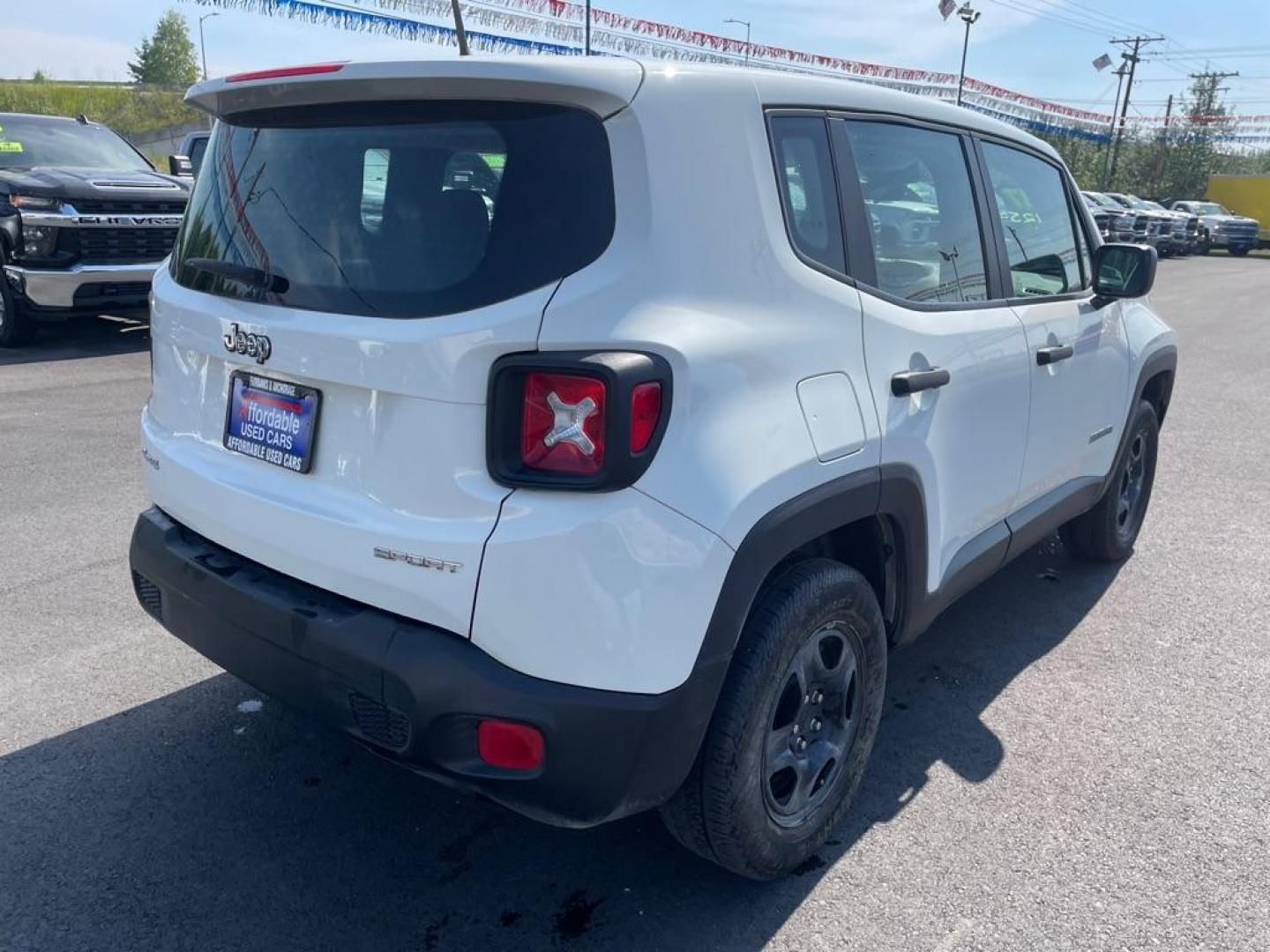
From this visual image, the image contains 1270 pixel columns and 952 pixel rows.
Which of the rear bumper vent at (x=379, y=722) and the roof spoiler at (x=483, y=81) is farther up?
the roof spoiler at (x=483, y=81)

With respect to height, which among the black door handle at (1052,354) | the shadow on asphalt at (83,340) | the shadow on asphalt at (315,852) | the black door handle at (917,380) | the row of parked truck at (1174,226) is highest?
the row of parked truck at (1174,226)

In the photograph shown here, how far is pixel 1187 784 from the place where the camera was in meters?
3.16

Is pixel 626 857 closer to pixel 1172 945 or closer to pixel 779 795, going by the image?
pixel 779 795

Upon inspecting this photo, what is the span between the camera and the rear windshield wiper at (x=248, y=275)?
2.44 meters

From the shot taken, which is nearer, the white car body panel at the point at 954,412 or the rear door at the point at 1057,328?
the white car body panel at the point at 954,412

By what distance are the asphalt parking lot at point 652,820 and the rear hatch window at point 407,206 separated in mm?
1396

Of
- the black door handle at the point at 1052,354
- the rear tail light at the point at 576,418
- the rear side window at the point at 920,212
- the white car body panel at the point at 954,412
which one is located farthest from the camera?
the black door handle at the point at 1052,354

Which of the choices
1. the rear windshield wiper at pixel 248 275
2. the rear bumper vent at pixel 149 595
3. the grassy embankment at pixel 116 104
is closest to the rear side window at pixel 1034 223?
the rear windshield wiper at pixel 248 275

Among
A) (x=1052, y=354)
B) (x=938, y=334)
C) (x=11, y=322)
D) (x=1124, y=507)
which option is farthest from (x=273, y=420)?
(x=11, y=322)

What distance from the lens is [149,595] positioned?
287 cm

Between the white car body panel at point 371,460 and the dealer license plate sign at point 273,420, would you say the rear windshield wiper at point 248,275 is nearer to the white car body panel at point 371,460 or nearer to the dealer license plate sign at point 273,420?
the white car body panel at point 371,460

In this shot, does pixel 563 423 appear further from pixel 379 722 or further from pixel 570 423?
pixel 379 722

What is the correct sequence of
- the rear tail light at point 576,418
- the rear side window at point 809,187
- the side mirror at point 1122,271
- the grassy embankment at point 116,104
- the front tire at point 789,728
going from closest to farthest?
the rear tail light at point 576,418 → the front tire at point 789,728 → the rear side window at point 809,187 → the side mirror at point 1122,271 → the grassy embankment at point 116,104

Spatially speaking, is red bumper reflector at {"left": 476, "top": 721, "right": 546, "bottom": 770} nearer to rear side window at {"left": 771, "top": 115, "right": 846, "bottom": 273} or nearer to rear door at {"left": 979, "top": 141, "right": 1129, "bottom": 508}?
rear side window at {"left": 771, "top": 115, "right": 846, "bottom": 273}
